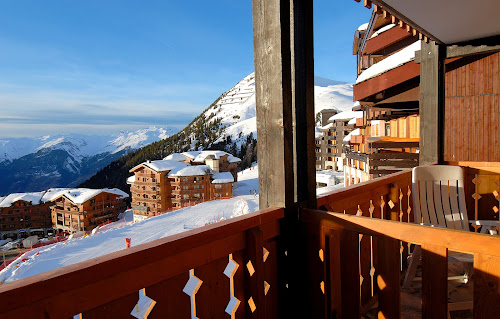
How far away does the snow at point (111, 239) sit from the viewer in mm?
13391

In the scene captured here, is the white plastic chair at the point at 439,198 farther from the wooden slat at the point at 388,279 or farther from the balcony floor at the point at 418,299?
the wooden slat at the point at 388,279

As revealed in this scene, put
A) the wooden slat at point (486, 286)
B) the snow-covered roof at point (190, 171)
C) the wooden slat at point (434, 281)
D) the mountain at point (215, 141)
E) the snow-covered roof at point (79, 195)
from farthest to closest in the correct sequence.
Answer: the mountain at point (215, 141)
the snow-covered roof at point (190, 171)
the snow-covered roof at point (79, 195)
the wooden slat at point (434, 281)
the wooden slat at point (486, 286)

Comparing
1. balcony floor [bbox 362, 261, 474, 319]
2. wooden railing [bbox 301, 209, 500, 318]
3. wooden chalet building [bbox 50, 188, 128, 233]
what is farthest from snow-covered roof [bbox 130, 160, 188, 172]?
A: wooden railing [bbox 301, 209, 500, 318]

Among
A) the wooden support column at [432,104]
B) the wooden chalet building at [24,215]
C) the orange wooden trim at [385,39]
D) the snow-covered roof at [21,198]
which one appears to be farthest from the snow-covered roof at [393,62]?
the snow-covered roof at [21,198]

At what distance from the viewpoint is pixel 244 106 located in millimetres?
116250

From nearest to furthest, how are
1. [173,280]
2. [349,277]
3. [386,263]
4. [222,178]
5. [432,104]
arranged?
1. [173,280]
2. [386,263]
3. [349,277]
4. [432,104]
5. [222,178]

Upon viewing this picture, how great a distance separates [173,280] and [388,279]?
1.20 meters

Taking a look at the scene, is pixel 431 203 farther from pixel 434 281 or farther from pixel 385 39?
pixel 385 39

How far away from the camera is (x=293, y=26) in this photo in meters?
1.81

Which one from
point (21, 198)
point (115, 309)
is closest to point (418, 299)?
point (115, 309)

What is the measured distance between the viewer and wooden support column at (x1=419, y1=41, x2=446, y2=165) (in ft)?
14.7

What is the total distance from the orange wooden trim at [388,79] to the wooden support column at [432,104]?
125 centimetres

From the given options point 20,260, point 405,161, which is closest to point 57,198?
point 20,260

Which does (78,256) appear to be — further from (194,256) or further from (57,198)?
(57,198)
